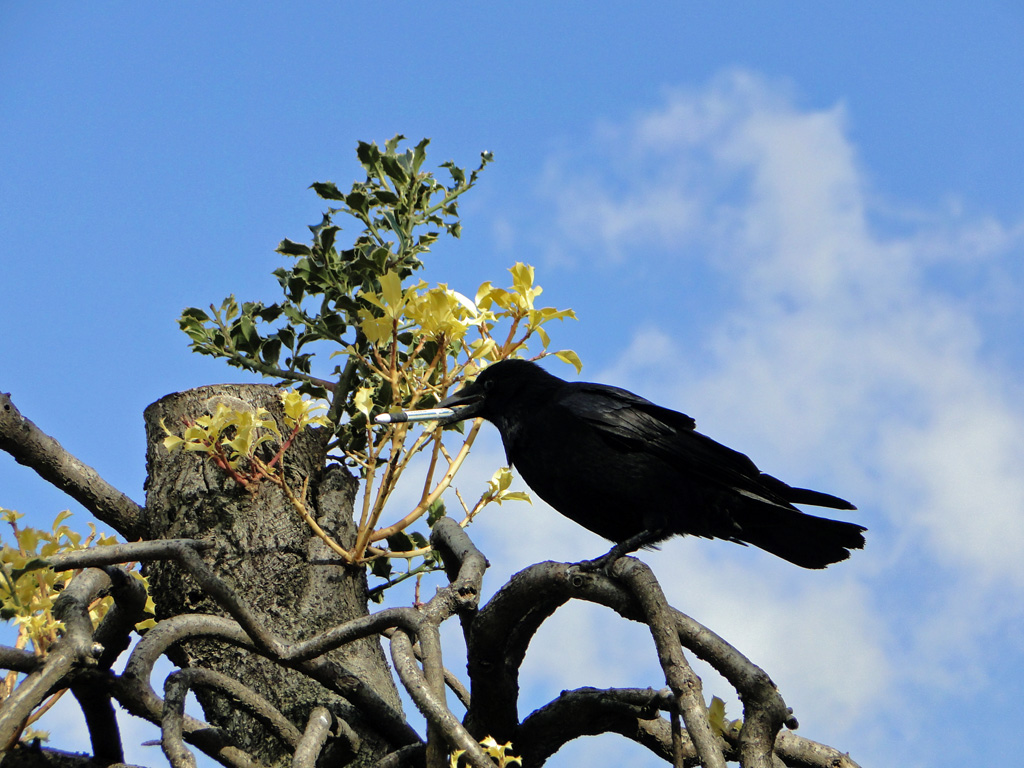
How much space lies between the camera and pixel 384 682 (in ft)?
10.2

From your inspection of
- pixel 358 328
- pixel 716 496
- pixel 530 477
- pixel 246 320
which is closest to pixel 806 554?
pixel 716 496

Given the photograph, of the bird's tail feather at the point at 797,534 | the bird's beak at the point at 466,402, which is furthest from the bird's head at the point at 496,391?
the bird's tail feather at the point at 797,534

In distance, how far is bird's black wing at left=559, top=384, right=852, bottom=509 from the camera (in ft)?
9.72

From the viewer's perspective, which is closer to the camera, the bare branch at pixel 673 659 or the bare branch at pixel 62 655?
the bare branch at pixel 673 659

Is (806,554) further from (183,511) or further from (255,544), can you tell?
(183,511)

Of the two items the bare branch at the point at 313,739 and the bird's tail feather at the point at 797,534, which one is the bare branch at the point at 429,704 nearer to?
the bare branch at the point at 313,739

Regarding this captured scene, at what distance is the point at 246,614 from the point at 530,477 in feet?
3.21

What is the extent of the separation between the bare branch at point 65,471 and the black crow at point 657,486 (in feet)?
4.67

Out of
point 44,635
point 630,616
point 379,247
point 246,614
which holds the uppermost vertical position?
point 379,247

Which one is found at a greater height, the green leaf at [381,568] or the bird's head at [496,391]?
the bird's head at [496,391]

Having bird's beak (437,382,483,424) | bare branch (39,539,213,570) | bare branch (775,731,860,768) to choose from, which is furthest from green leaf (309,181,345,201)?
bare branch (775,731,860,768)

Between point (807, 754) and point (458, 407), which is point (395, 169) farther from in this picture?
point (807, 754)

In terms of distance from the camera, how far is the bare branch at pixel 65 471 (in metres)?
3.30

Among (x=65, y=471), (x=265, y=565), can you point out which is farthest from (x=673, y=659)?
(x=65, y=471)
